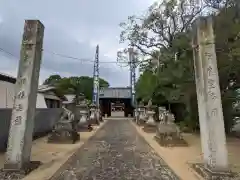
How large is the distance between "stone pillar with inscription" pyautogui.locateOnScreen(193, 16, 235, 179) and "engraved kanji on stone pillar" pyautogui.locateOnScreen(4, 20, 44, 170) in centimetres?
443

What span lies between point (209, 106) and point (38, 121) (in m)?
A: 11.7

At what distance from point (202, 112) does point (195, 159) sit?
7.55ft

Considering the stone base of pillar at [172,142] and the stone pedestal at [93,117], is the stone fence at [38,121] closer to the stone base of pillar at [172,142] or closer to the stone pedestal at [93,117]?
the stone base of pillar at [172,142]

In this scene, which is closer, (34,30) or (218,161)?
(218,161)

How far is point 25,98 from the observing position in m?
7.71

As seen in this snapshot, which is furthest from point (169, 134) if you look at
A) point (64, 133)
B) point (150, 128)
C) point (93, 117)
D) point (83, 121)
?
point (93, 117)

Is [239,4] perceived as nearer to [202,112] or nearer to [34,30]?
[202,112]

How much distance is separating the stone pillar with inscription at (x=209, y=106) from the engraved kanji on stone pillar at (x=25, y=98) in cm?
443

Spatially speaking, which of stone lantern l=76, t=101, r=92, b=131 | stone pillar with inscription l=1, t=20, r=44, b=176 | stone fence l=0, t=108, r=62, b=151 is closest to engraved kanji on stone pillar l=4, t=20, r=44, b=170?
stone pillar with inscription l=1, t=20, r=44, b=176

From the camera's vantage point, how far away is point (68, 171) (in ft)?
25.3

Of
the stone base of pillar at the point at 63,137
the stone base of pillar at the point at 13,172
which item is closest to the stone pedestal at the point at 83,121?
the stone base of pillar at the point at 63,137

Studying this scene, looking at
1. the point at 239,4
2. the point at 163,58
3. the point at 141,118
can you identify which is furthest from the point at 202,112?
the point at 141,118

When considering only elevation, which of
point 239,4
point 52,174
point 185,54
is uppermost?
point 239,4

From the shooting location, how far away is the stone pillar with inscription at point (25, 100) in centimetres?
739
